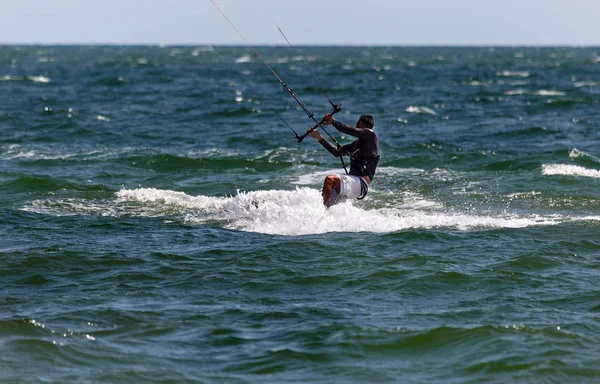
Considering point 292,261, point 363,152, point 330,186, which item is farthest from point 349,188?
point 292,261

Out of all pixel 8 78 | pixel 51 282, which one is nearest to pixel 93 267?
pixel 51 282

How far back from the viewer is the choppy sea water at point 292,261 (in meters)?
8.91

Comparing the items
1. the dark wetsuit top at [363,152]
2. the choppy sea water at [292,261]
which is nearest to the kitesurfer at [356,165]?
the dark wetsuit top at [363,152]

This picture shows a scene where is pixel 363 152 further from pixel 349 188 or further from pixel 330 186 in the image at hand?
pixel 330 186

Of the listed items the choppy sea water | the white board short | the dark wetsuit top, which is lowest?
the choppy sea water

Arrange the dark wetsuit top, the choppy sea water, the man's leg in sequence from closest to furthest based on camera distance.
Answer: the choppy sea water
the man's leg
the dark wetsuit top

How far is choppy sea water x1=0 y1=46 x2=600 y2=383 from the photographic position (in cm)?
891

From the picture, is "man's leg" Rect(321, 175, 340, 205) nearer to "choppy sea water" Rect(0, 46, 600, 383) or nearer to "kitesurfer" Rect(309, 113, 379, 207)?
"kitesurfer" Rect(309, 113, 379, 207)

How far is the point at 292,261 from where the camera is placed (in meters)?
12.3

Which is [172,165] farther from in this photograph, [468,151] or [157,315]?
[157,315]

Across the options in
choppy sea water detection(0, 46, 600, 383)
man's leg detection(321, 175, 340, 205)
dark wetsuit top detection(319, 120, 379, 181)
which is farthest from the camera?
dark wetsuit top detection(319, 120, 379, 181)

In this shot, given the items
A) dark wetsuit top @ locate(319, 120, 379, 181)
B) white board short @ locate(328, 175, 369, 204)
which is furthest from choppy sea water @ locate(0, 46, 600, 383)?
dark wetsuit top @ locate(319, 120, 379, 181)

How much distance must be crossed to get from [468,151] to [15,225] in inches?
511

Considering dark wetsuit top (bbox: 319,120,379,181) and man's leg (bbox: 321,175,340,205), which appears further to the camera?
dark wetsuit top (bbox: 319,120,379,181)
